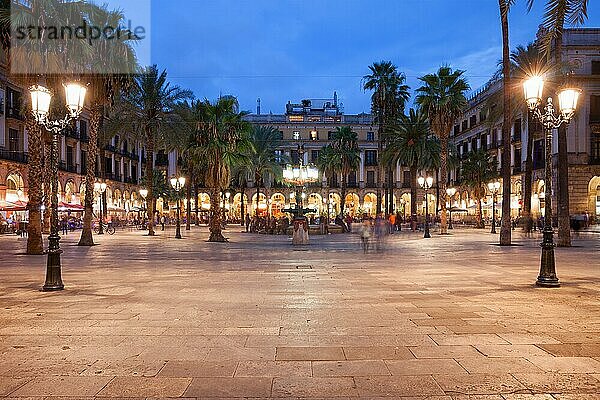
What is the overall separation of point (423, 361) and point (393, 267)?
367 inches

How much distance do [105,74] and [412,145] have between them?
1003 inches

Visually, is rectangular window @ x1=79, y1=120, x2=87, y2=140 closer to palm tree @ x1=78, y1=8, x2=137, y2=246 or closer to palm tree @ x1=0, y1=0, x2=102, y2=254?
palm tree @ x1=78, y1=8, x2=137, y2=246

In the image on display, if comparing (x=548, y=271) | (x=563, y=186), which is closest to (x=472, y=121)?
(x=563, y=186)

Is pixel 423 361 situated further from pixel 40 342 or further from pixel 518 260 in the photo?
pixel 518 260

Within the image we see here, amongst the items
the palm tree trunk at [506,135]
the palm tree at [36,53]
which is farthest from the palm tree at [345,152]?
the palm tree at [36,53]

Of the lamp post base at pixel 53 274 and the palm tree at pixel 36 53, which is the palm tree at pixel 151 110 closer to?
the palm tree at pixel 36 53

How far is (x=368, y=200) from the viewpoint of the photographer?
8569 centimetres

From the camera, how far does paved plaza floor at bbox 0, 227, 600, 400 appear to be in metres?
4.91

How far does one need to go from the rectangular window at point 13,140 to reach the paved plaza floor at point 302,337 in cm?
3377

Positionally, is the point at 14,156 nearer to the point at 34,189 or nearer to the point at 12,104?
the point at 12,104

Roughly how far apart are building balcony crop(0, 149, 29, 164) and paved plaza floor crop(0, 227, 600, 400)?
31.5 metres

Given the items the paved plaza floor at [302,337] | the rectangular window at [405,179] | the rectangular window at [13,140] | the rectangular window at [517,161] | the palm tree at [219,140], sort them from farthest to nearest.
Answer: the rectangular window at [405,179]
the rectangular window at [517,161]
the rectangular window at [13,140]
the palm tree at [219,140]
the paved plaza floor at [302,337]

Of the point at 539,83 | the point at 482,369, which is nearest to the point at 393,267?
the point at 539,83

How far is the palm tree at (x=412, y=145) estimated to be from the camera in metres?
41.7
